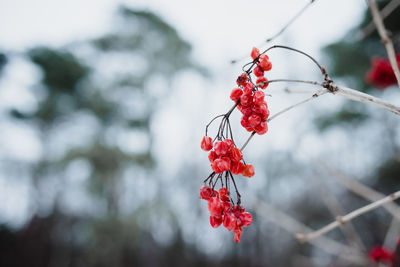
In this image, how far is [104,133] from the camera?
835 centimetres

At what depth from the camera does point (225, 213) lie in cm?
62

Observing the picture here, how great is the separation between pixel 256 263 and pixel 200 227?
6.14 ft

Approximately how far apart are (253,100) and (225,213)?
29 centimetres

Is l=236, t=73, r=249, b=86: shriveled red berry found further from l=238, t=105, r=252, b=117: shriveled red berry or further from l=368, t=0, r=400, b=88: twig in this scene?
l=368, t=0, r=400, b=88: twig

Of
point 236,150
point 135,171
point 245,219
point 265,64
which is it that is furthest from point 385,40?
point 135,171

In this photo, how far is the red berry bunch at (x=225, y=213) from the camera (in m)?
0.60

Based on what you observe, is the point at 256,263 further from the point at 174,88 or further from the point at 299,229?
the point at 299,229

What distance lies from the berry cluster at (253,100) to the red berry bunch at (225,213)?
0.60 ft

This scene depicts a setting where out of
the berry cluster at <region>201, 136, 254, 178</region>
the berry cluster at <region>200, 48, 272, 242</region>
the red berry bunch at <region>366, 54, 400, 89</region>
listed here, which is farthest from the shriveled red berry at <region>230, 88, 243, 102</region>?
the red berry bunch at <region>366, 54, 400, 89</region>

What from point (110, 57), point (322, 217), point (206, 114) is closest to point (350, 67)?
point (206, 114)

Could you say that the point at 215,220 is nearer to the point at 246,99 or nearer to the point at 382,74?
the point at 246,99

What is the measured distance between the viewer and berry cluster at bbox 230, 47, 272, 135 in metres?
0.57

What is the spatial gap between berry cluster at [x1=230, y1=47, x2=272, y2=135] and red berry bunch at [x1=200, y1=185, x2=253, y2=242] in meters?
0.18

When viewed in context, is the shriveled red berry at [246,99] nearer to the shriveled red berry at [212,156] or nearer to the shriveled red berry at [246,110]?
the shriveled red berry at [246,110]
